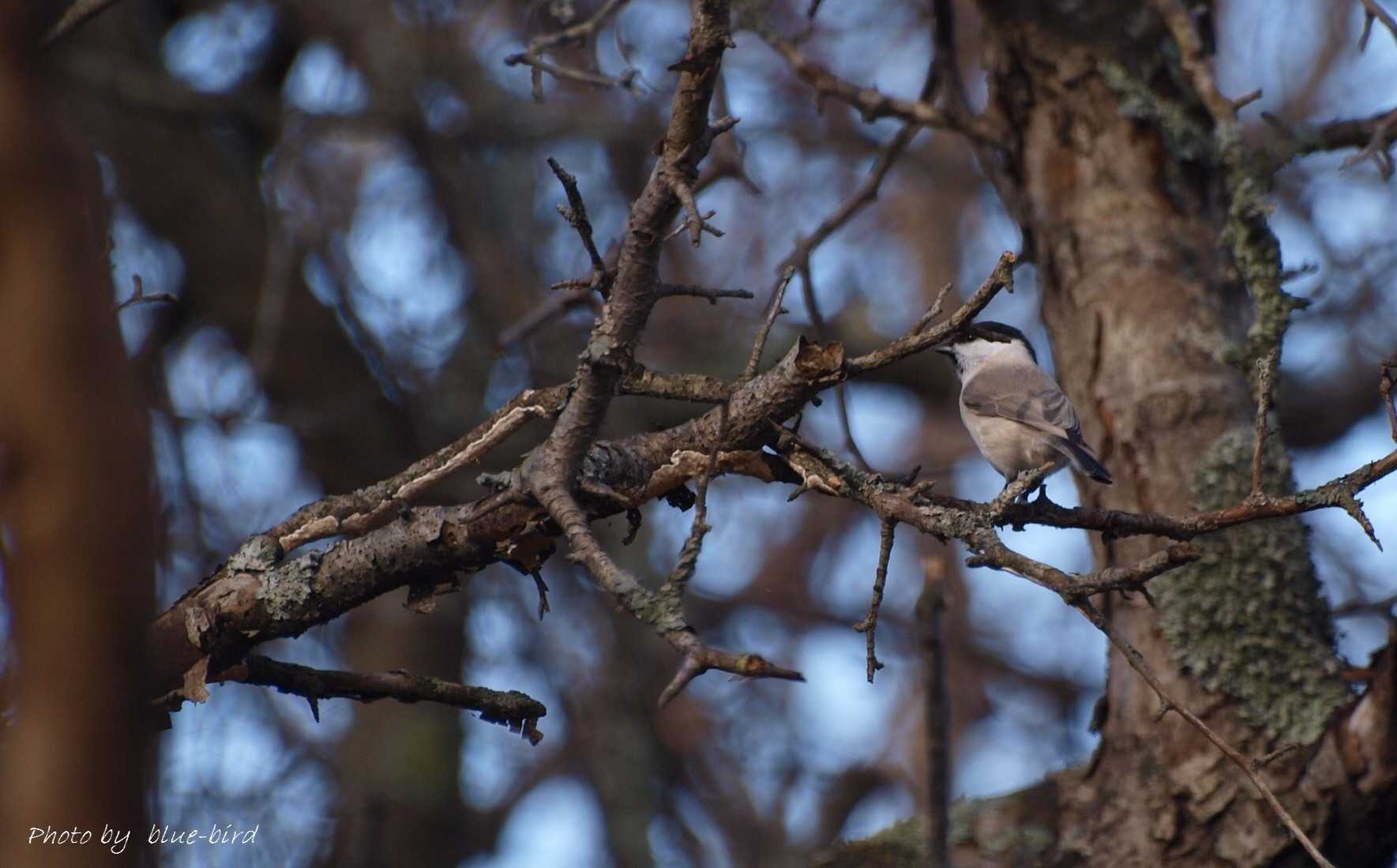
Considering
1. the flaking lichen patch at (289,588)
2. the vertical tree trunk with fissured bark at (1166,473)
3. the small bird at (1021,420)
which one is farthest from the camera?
the small bird at (1021,420)

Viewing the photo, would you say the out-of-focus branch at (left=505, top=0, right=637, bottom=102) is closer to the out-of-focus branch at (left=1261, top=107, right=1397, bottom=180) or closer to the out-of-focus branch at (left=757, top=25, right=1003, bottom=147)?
the out-of-focus branch at (left=757, top=25, right=1003, bottom=147)

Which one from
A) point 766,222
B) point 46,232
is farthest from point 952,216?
point 46,232

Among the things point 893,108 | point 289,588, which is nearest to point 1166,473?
point 893,108

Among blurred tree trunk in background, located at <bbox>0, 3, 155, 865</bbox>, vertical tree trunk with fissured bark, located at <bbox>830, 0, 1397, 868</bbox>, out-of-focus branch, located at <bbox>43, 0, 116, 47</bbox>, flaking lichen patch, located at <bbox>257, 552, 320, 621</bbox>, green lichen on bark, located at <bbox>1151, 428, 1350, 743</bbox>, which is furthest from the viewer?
green lichen on bark, located at <bbox>1151, 428, 1350, 743</bbox>

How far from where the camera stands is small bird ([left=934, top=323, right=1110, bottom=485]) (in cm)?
358

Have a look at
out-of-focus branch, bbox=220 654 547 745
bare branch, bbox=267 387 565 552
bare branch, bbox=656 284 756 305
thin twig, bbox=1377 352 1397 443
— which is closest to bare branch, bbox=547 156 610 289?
bare branch, bbox=656 284 756 305

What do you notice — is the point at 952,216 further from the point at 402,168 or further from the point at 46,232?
the point at 46,232

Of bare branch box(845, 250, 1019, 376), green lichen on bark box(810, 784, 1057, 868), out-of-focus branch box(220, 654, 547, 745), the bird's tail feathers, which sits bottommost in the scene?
green lichen on bark box(810, 784, 1057, 868)

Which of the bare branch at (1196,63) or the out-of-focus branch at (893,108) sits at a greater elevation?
the out-of-focus branch at (893,108)

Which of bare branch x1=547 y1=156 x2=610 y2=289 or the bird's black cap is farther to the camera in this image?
the bird's black cap

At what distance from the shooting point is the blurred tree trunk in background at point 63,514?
1074mm

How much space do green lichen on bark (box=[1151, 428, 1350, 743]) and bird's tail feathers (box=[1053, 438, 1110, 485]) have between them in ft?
1.35

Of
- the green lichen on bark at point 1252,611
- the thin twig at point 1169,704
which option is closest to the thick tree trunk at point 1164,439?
the green lichen on bark at point 1252,611

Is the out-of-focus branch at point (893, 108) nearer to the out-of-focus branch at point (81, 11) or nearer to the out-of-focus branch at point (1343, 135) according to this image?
the out-of-focus branch at point (1343, 135)
